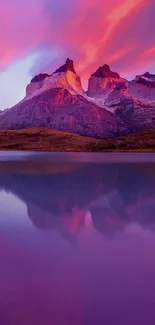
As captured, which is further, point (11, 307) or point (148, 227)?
point (148, 227)

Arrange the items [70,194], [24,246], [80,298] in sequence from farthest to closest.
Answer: [70,194], [24,246], [80,298]

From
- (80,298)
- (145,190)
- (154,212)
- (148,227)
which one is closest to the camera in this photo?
(80,298)

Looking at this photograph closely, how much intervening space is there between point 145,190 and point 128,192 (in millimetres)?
2466

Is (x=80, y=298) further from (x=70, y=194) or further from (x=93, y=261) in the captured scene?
(x=70, y=194)

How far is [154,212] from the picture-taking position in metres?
24.0

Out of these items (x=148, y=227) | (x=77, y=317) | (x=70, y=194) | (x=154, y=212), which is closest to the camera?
(x=77, y=317)

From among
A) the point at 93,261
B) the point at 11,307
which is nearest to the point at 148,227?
the point at 93,261

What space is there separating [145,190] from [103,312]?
2708cm

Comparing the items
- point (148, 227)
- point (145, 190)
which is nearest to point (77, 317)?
point (148, 227)

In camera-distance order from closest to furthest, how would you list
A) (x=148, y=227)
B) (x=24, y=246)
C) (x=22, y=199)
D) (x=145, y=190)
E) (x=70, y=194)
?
(x=24, y=246)
(x=148, y=227)
(x=22, y=199)
(x=70, y=194)
(x=145, y=190)

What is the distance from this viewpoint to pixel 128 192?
111 ft

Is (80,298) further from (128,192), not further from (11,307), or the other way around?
(128,192)

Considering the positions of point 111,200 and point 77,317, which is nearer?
point 77,317

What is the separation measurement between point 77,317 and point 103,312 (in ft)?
2.61
